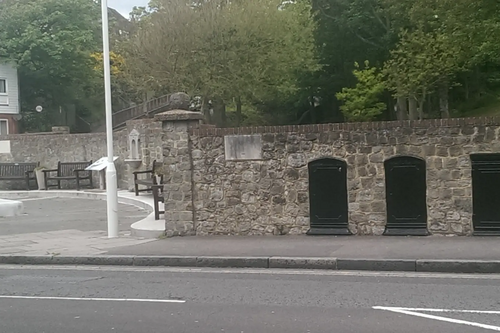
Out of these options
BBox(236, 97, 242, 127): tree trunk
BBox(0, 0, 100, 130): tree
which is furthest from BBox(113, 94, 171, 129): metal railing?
BBox(236, 97, 242, 127): tree trunk

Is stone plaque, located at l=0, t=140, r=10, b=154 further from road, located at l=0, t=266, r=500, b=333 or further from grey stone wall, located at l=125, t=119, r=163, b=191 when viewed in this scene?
road, located at l=0, t=266, r=500, b=333

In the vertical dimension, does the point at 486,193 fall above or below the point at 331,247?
above

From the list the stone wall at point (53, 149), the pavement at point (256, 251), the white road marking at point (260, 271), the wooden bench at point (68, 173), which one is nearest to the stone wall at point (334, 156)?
the pavement at point (256, 251)

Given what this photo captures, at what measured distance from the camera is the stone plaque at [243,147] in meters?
12.9

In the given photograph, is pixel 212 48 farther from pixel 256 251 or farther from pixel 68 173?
pixel 256 251

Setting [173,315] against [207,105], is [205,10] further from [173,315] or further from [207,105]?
[173,315]

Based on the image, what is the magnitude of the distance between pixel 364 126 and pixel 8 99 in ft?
140

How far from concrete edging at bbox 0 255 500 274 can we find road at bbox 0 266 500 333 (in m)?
0.29

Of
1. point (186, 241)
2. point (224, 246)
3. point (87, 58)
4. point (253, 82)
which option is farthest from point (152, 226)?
point (87, 58)

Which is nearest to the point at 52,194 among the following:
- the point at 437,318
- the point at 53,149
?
the point at 53,149

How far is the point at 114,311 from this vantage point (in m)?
7.36

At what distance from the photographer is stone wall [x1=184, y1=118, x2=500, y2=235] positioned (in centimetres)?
1183

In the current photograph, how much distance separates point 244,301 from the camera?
7801 millimetres

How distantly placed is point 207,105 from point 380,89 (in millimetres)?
10635
